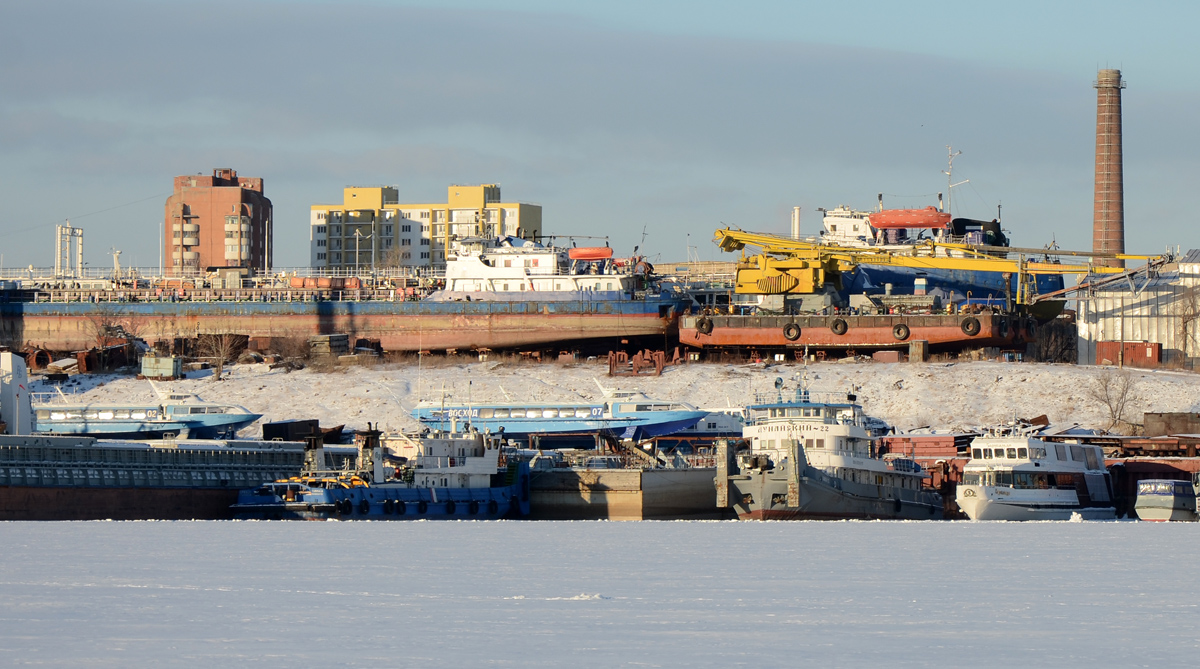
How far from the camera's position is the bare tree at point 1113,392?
5508 centimetres

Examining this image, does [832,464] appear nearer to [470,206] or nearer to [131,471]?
[131,471]

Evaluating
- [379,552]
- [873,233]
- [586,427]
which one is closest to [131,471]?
[586,427]

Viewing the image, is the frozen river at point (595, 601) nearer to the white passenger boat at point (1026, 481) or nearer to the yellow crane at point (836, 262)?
the white passenger boat at point (1026, 481)

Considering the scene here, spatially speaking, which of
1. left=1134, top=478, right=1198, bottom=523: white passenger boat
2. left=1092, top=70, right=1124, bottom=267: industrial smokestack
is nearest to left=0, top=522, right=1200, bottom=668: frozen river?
left=1134, top=478, right=1198, bottom=523: white passenger boat

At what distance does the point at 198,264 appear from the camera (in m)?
153

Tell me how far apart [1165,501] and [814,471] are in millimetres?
10221

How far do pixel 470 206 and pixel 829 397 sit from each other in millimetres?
106630

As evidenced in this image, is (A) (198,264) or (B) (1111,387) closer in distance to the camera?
(B) (1111,387)

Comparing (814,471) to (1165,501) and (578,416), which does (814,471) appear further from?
(578,416)

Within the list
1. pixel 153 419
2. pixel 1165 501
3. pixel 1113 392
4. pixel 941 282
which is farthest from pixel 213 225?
pixel 1165 501

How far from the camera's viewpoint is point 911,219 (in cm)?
8688

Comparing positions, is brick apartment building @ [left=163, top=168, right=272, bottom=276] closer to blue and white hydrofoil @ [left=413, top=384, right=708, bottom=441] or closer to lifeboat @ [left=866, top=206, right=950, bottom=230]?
lifeboat @ [left=866, top=206, right=950, bottom=230]

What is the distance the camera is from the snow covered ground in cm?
5572

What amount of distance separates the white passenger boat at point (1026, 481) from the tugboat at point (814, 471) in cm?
195
